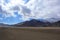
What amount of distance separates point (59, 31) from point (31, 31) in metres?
0.31

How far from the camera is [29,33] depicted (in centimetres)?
153

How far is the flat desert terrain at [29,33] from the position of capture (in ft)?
4.88

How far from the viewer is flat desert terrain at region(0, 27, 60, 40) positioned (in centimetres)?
149

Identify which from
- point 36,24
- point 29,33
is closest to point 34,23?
point 36,24

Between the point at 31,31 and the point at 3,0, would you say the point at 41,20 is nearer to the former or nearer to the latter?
the point at 31,31

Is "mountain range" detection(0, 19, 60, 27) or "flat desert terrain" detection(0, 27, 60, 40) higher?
"mountain range" detection(0, 19, 60, 27)

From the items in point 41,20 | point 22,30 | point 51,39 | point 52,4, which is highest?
point 52,4

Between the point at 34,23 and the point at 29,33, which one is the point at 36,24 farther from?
the point at 29,33

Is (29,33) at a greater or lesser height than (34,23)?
lesser

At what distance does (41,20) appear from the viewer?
149cm

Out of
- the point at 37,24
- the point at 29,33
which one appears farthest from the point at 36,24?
the point at 29,33

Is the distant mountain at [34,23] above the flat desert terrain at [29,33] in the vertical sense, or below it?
above

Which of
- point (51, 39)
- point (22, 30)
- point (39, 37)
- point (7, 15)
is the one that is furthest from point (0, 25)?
point (51, 39)

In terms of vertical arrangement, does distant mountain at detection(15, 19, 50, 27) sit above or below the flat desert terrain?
above
